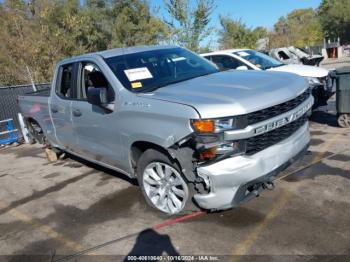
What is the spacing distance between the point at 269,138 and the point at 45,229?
2782 mm

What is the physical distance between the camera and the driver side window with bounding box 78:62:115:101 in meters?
4.93

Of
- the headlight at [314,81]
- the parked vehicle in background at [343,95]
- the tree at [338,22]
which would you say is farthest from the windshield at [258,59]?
the tree at [338,22]

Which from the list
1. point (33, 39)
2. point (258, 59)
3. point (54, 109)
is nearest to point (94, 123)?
point (54, 109)

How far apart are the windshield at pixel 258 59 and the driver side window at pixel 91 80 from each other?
564 centimetres

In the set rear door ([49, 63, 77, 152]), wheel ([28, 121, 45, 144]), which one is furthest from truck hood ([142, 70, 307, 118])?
wheel ([28, 121, 45, 144])

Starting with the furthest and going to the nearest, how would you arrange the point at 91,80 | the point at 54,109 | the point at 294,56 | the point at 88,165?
the point at 294,56, the point at 88,165, the point at 54,109, the point at 91,80

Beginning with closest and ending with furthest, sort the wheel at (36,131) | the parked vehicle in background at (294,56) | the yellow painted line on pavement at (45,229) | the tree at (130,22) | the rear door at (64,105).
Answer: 1. the yellow painted line on pavement at (45,229)
2. the rear door at (64,105)
3. the wheel at (36,131)
4. the parked vehicle in background at (294,56)
5. the tree at (130,22)

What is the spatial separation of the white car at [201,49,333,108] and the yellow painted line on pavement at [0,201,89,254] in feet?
17.4

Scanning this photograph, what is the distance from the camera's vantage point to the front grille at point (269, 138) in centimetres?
375

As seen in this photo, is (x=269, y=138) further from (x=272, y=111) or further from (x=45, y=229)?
(x=45, y=229)

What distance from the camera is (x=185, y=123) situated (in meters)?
3.73

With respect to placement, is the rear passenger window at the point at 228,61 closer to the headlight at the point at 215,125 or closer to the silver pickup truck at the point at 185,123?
the silver pickup truck at the point at 185,123

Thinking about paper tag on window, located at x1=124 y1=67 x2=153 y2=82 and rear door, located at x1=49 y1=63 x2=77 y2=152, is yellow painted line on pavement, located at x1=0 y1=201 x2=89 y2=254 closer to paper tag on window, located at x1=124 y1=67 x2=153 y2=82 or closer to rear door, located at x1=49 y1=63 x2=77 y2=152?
rear door, located at x1=49 y1=63 x2=77 y2=152

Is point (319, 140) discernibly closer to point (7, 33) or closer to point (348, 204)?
point (348, 204)
